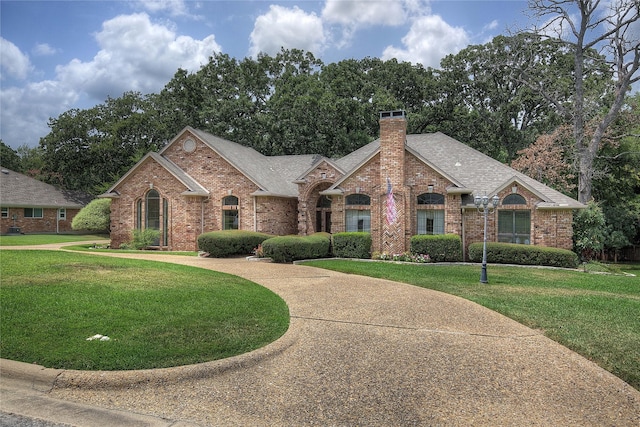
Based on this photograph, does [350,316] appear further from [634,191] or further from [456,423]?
[634,191]

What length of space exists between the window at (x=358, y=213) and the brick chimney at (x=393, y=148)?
153 centimetres

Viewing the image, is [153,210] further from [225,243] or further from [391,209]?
[391,209]

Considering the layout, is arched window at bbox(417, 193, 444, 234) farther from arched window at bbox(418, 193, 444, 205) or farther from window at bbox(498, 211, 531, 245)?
window at bbox(498, 211, 531, 245)

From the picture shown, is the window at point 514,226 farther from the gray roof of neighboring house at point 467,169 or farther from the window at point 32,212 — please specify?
the window at point 32,212

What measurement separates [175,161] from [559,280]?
20.4 meters

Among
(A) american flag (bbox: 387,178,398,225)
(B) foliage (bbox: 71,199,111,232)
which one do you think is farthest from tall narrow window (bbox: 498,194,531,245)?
(B) foliage (bbox: 71,199,111,232)

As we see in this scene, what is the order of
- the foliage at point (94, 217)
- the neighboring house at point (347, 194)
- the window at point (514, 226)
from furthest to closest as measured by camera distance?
1. the foliage at point (94, 217)
2. the neighboring house at point (347, 194)
3. the window at point (514, 226)

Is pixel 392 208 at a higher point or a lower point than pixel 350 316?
higher

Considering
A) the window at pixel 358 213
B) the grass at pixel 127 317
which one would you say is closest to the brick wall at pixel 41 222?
the grass at pixel 127 317

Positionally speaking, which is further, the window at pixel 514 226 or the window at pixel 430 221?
the window at pixel 430 221

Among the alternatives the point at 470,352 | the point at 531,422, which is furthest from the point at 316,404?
the point at 470,352

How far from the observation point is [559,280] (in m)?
12.7

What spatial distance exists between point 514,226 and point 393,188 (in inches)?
221

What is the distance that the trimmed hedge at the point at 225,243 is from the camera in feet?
60.1
